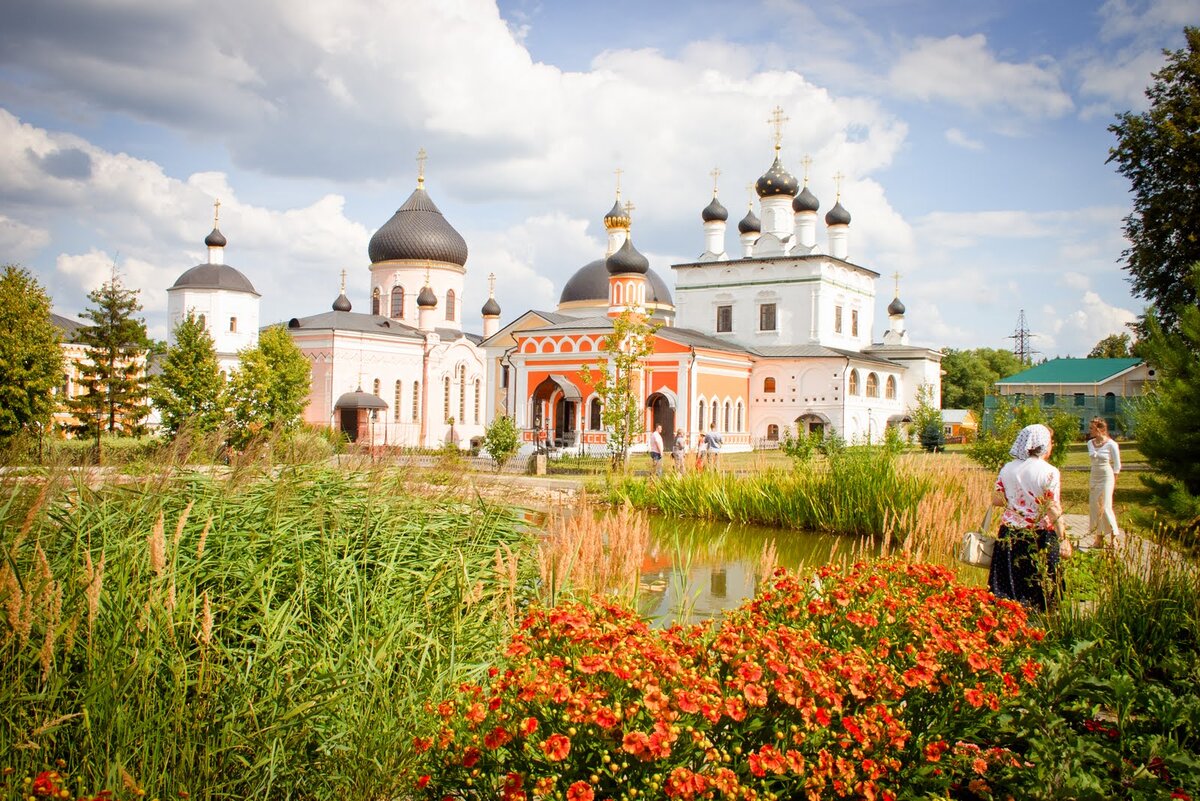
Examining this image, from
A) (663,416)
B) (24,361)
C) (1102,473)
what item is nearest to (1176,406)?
(1102,473)

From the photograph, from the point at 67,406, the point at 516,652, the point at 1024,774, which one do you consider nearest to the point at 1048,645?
the point at 1024,774

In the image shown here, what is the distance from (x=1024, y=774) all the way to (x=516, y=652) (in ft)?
5.56

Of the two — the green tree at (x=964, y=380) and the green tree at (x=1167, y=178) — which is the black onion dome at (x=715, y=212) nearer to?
the green tree at (x=1167, y=178)

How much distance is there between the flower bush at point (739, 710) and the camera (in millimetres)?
2619

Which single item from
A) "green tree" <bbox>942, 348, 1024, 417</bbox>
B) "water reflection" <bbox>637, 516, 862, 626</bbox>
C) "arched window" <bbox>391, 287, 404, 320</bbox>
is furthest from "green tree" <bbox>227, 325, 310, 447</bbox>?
"green tree" <bbox>942, 348, 1024, 417</bbox>

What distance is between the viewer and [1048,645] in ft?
13.8

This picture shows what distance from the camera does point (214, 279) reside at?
137 ft

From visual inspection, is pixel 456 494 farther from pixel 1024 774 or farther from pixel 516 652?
pixel 1024 774

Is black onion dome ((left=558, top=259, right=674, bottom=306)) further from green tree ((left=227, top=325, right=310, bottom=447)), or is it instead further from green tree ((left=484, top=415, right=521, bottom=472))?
green tree ((left=484, top=415, right=521, bottom=472))

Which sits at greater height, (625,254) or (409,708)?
(625,254)

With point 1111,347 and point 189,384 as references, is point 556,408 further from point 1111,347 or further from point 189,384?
point 1111,347

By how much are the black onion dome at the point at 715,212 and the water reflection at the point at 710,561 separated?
105ft

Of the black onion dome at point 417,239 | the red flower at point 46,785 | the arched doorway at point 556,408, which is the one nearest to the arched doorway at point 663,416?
the arched doorway at point 556,408

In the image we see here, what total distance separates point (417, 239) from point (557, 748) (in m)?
45.1
